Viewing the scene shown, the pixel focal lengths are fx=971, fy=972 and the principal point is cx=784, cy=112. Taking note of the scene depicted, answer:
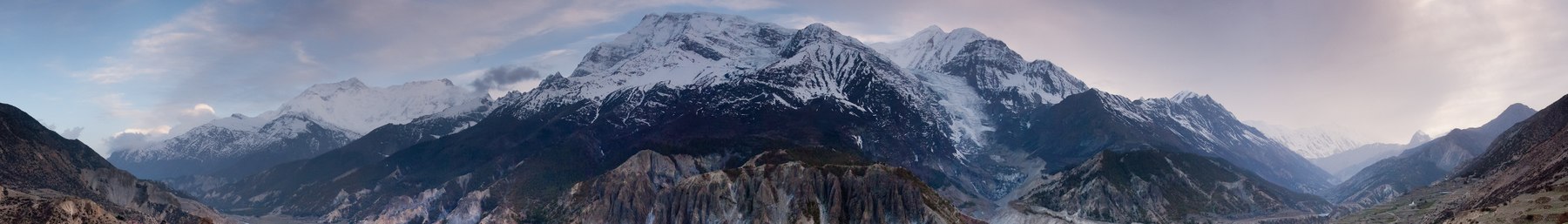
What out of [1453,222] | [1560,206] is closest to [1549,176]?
[1453,222]

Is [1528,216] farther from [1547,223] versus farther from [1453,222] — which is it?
[1453,222]

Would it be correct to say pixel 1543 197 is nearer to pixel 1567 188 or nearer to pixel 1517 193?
pixel 1567 188

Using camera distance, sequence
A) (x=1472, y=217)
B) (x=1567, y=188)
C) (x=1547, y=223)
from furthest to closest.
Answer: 1. (x=1472, y=217)
2. (x=1567, y=188)
3. (x=1547, y=223)

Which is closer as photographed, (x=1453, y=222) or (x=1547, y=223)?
(x=1547, y=223)

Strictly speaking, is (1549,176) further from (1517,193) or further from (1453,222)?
(1453,222)

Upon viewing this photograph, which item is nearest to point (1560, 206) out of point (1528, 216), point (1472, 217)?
point (1528, 216)

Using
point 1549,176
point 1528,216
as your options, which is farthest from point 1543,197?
point 1549,176

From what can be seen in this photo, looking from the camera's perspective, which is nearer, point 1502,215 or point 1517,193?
point 1502,215

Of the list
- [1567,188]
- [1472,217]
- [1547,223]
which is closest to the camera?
[1547,223]
